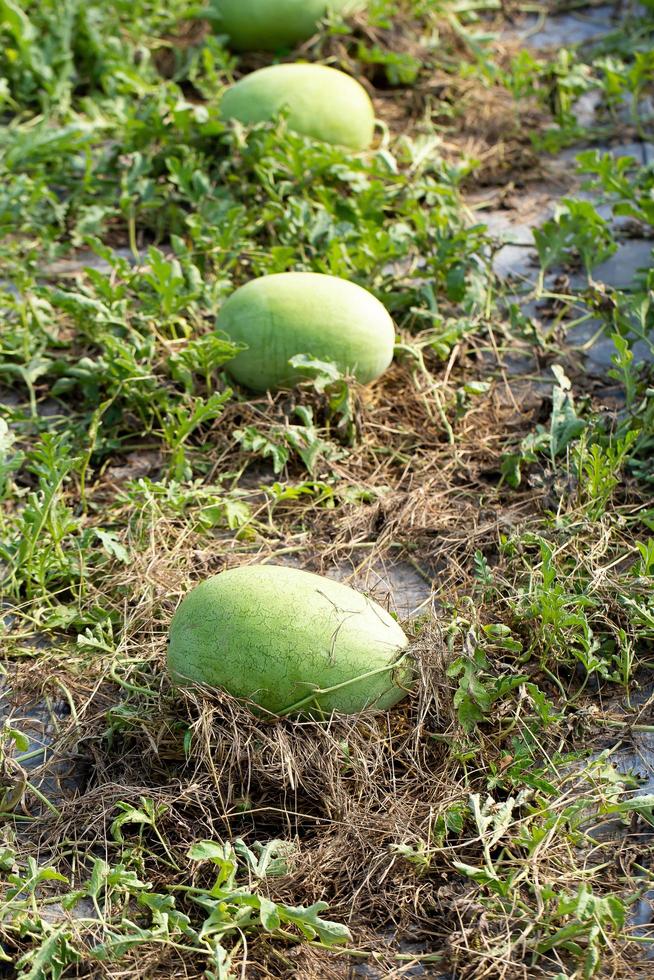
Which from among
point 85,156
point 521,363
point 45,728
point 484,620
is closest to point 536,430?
point 521,363

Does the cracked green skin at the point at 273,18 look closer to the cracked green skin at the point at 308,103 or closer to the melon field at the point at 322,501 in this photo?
the melon field at the point at 322,501

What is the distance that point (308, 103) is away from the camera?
4.63m

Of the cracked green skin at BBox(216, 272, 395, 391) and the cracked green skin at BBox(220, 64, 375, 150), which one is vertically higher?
the cracked green skin at BBox(220, 64, 375, 150)

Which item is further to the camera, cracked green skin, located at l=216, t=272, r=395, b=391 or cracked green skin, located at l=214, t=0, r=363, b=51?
cracked green skin, located at l=214, t=0, r=363, b=51

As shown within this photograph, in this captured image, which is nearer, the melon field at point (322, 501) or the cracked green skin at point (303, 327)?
the melon field at point (322, 501)

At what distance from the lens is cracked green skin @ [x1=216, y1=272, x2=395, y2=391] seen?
3520 millimetres

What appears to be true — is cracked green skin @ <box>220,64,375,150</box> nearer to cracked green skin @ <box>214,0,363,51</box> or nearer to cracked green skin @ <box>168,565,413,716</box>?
cracked green skin @ <box>214,0,363,51</box>

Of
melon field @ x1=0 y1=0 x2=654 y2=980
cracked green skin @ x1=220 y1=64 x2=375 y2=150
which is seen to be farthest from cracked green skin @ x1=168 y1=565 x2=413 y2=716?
cracked green skin @ x1=220 y1=64 x2=375 y2=150

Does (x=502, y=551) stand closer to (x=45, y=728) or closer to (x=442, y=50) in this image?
(x=45, y=728)

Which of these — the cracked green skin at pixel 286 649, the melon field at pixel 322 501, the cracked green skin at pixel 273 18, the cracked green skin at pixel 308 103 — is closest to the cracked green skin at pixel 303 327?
the melon field at pixel 322 501

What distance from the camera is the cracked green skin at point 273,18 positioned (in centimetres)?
534

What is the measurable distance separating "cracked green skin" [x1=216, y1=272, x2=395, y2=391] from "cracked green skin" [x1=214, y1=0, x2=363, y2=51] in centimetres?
229

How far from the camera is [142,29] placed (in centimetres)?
554

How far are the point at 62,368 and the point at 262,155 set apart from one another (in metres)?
1.29
